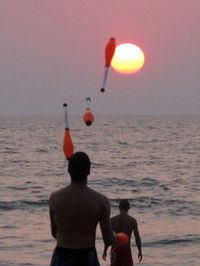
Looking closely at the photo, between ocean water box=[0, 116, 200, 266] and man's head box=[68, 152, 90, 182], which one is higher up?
man's head box=[68, 152, 90, 182]

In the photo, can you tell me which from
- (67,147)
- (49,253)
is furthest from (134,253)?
(67,147)

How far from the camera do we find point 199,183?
121ft

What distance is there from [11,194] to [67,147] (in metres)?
22.2

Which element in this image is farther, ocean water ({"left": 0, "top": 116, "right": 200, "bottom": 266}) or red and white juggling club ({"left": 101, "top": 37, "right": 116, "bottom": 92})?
ocean water ({"left": 0, "top": 116, "right": 200, "bottom": 266})

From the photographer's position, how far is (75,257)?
6078 millimetres

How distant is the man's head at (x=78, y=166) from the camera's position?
237 inches

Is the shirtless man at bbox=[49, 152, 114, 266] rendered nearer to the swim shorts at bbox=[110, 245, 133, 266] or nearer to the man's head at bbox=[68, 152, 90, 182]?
the man's head at bbox=[68, 152, 90, 182]

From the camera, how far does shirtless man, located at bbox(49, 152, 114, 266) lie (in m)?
6.01

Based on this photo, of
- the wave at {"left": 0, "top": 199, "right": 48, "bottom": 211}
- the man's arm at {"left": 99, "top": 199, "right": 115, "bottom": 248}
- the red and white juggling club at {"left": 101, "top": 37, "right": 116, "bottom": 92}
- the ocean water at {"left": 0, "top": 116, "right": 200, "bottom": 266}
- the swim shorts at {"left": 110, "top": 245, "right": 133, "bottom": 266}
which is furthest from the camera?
the wave at {"left": 0, "top": 199, "right": 48, "bottom": 211}

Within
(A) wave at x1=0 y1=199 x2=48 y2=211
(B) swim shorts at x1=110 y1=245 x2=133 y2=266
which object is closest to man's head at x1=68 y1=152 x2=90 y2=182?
(B) swim shorts at x1=110 y1=245 x2=133 y2=266

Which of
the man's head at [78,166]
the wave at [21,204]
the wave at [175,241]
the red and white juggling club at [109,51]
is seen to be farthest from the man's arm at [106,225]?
the wave at [21,204]

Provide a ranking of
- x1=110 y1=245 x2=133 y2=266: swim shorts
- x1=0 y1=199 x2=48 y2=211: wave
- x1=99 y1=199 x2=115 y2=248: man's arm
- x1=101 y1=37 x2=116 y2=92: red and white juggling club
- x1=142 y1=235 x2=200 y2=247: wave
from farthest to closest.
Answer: x1=0 y1=199 x2=48 y2=211: wave < x1=142 y1=235 x2=200 y2=247: wave < x1=101 y1=37 x2=116 y2=92: red and white juggling club < x1=110 y1=245 x2=133 y2=266: swim shorts < x1=99 y1=199 x2=115 y2=248: man's arm

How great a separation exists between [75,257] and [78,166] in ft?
2.46

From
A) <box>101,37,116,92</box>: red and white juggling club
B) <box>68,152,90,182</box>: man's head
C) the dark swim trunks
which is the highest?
<box>101,37,116,92</box>: red and white juggling club
